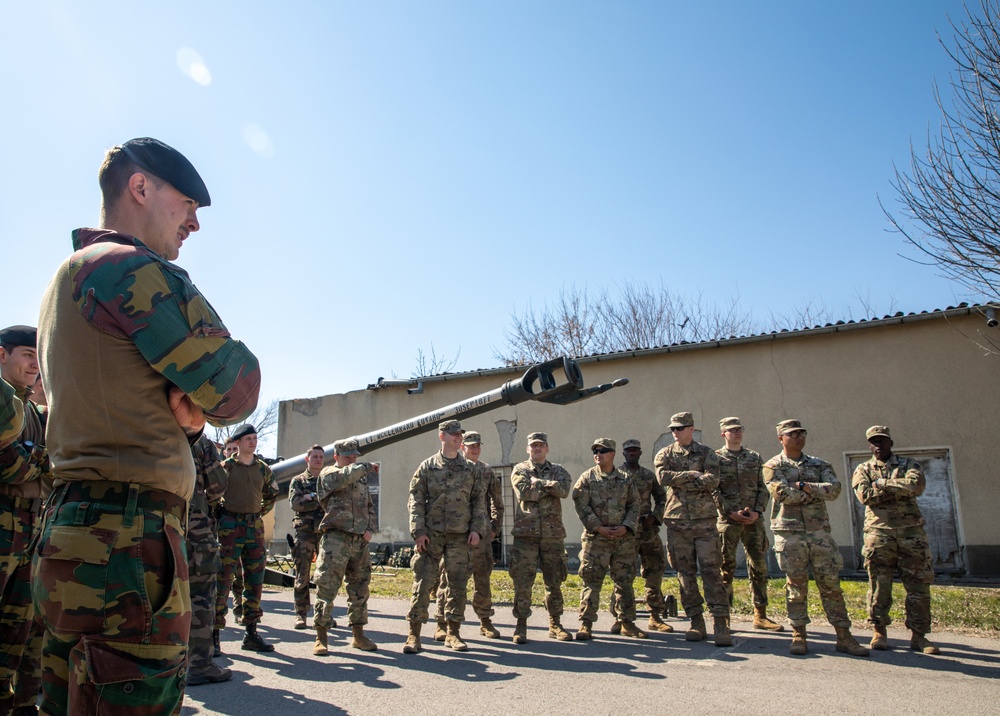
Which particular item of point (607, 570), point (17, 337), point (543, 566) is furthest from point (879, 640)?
Result: point (17, 337)

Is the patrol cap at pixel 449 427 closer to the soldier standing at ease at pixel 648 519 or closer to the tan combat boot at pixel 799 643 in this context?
the soldier standing at ease at pixel 648 519

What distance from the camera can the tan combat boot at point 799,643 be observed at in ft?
22.7

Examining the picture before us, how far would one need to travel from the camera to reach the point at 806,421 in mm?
14062

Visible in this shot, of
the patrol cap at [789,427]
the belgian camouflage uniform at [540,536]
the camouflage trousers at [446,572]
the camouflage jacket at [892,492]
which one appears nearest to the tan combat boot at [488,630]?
the belgian camouflage uniform at [540,536]

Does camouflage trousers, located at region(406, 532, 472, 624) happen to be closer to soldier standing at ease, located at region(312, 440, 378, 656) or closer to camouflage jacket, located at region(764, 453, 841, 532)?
soldier standing at ease, located at region(312, 440, 378, 656)

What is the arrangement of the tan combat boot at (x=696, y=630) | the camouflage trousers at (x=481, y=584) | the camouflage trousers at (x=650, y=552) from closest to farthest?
the tan combat boot at (x=696, y=630) → the camouflage trousers at (x=481, y=584) → the camouflage trousers at (x=650, y=552)

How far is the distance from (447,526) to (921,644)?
15.8ft

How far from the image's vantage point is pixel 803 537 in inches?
289

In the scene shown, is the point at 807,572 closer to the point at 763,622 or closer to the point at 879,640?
the point at 879,640

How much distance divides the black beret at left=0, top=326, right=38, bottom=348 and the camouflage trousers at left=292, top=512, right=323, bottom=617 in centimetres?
472

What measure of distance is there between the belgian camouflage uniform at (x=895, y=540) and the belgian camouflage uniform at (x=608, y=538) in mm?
2448

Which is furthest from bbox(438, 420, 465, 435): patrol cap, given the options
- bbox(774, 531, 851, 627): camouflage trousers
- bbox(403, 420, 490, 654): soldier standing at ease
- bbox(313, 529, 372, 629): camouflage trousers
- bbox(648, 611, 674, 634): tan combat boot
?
bbox(774, 531, 851, 627): camouflage trousers

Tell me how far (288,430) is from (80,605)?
19.4 metres

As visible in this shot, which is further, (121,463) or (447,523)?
(447,523)
